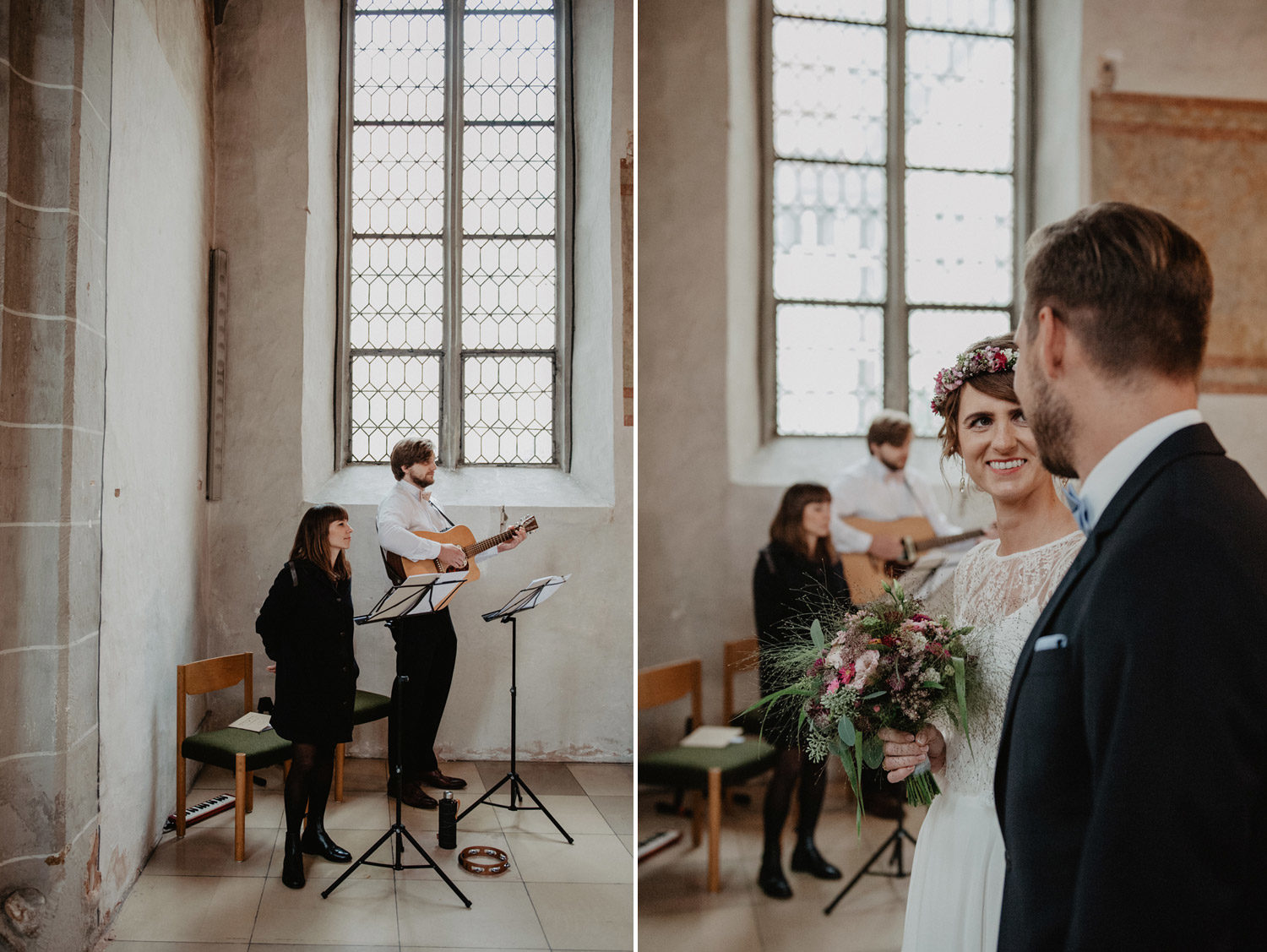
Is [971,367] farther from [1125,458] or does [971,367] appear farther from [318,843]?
[318,843]

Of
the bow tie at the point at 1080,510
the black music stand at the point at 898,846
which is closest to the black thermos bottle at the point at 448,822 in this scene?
the black music stand at the point at 898,846

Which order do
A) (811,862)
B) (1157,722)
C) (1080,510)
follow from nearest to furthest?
(1157,722), (1080,510), (811,862)

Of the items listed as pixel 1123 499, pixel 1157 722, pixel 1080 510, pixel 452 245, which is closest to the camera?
pixel 1157 722

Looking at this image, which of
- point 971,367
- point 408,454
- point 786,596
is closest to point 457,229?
point 408,454

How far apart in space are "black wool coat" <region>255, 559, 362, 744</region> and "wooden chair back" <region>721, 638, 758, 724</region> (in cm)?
107

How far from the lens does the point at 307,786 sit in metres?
2.48

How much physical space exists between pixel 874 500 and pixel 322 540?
1560mm

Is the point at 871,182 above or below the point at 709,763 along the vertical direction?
above

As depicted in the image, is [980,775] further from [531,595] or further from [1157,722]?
[531,595]

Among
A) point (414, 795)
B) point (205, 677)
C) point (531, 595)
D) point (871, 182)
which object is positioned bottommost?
point (414, 795)

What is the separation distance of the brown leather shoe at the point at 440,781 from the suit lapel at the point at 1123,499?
1781mm

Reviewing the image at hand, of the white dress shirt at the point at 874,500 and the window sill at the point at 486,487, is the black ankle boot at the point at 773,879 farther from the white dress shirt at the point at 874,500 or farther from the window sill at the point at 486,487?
the window sill at the point at 486,487

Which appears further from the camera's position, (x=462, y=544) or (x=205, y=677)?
(x=462, y=544)

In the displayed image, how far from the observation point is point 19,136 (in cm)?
239
